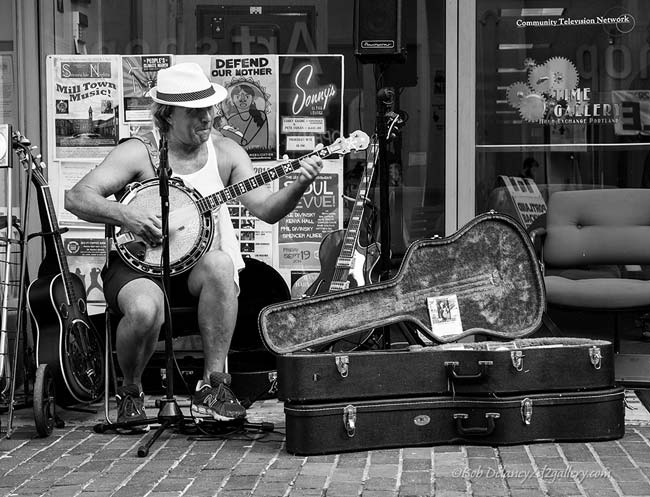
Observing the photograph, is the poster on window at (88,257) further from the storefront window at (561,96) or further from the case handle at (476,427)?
the case handle at (476,427)

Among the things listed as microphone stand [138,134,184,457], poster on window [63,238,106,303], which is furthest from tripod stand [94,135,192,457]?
poster on window [63,238,106,303]

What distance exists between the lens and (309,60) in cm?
633

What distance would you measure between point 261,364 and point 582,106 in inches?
84.4

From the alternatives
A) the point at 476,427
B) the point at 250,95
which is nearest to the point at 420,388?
the point at 476,427

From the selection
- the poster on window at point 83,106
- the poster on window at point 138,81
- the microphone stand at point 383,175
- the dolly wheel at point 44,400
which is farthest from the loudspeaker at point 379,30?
the dolly wheel at point 44,400

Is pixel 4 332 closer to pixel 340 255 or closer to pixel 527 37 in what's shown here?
pixel 340 255

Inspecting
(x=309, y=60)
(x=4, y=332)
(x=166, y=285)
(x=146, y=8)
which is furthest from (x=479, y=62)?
(x=4, y=332)

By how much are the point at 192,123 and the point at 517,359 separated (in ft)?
6.04

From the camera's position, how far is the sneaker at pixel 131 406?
509 cm

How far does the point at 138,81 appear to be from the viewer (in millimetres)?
6355

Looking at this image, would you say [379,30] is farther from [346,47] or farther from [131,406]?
[131,406]

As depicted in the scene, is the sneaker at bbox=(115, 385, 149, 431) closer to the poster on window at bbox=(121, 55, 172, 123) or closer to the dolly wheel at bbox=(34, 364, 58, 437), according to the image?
the dolly wheel at bbox=(34, 364, 58, 437)

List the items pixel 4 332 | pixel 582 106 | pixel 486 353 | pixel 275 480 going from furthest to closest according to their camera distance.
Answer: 1. pixel 582 106
2. pixel 4 332
3. pixel 486 353
4. pixel 275 480

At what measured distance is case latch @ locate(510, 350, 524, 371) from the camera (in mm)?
4660
